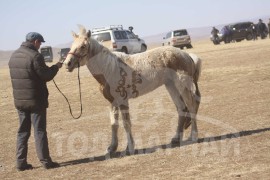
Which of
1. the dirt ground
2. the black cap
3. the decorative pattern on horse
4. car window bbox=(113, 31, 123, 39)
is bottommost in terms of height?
the dirt ground

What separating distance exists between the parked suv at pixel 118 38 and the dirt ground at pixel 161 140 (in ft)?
43.3

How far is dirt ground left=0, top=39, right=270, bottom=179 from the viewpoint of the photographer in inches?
263

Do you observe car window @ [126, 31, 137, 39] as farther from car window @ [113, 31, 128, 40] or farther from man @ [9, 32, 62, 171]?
man @ [9, 32, 62, 171]

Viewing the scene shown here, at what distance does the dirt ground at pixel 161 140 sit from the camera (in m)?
6.67

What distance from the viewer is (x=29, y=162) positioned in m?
8.10


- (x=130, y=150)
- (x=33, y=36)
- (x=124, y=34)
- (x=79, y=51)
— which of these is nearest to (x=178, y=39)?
(x=124, y=34)

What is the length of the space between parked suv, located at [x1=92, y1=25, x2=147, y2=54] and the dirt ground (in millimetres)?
13188

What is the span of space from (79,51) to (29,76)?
949 millimetres

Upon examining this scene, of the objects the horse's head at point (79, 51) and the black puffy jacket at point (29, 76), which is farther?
the horse's head at point (79, 51)

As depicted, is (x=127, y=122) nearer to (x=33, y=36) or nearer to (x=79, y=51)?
(x=79, y=51)

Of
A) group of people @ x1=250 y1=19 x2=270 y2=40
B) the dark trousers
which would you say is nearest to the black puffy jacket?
the dark trousers

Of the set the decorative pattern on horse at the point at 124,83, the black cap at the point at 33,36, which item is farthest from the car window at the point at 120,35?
the black cap at the point at 33,36

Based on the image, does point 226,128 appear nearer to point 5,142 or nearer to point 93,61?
point 93,61

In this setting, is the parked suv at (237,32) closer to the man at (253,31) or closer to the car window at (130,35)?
the man at (253,31)
